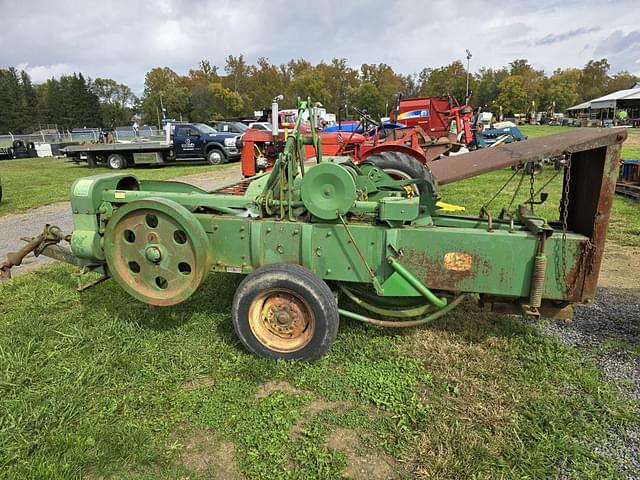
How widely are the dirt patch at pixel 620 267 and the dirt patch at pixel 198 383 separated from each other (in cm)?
394

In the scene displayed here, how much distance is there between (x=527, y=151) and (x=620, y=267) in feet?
10.8

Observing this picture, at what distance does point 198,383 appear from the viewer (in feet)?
9.85

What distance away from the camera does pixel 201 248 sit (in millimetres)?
2992

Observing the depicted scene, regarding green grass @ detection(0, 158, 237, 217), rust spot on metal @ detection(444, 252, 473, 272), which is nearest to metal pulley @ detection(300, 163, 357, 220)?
rust spot on metal @ detection(444, 252, 473, 272)

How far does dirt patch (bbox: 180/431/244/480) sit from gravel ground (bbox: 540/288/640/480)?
6.33 ft

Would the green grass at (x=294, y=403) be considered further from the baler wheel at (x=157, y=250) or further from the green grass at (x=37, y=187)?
the green grass at (x=37, y=187)

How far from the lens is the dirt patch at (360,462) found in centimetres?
225

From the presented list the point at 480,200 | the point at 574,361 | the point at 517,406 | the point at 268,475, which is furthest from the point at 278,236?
the point at 480,200

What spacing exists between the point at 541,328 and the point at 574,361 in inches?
20.3

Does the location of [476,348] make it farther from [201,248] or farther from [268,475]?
[201,248]

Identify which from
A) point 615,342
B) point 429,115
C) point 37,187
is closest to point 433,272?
point 615,342

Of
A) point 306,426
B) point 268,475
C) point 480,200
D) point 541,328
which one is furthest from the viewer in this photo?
point 480,200

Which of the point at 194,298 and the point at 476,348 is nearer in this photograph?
the point at 476,348

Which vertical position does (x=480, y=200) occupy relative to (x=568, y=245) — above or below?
below
